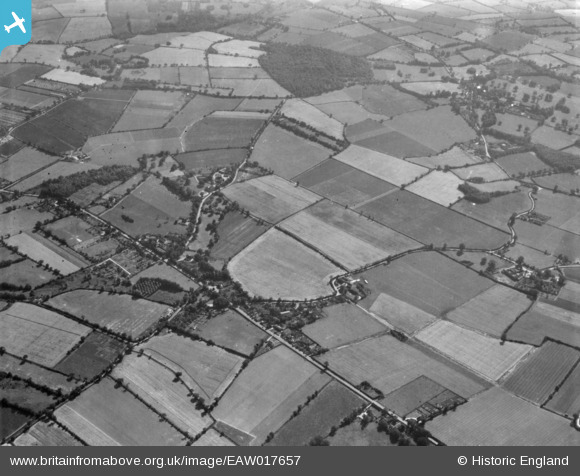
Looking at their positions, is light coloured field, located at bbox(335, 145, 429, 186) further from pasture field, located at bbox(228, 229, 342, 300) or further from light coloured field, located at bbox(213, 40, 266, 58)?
light coloured field, located at bbox(213, 40, 266, 58)

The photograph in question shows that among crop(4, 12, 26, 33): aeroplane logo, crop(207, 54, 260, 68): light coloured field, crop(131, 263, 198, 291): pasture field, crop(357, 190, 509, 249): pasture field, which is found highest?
crop(4, 12, 26, 33): aeroplane logo

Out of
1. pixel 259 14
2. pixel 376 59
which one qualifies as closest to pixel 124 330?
pixel 376 59

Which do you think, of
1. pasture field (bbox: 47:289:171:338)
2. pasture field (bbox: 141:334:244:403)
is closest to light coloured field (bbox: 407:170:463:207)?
pasture field (bbox: 141:334:244:403)

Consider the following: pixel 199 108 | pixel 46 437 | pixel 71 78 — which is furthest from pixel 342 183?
pixel 71 78

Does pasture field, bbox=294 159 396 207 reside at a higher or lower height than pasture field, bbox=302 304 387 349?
higher

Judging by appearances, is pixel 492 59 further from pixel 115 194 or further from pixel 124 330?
pixel 124 330

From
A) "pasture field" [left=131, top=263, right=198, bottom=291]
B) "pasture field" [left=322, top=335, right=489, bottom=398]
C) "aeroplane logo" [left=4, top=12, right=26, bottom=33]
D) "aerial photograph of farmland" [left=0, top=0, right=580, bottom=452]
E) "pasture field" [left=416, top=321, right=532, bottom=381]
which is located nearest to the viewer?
"aeroplane logo" [left=4, top=12, right=26, bottom=33]
